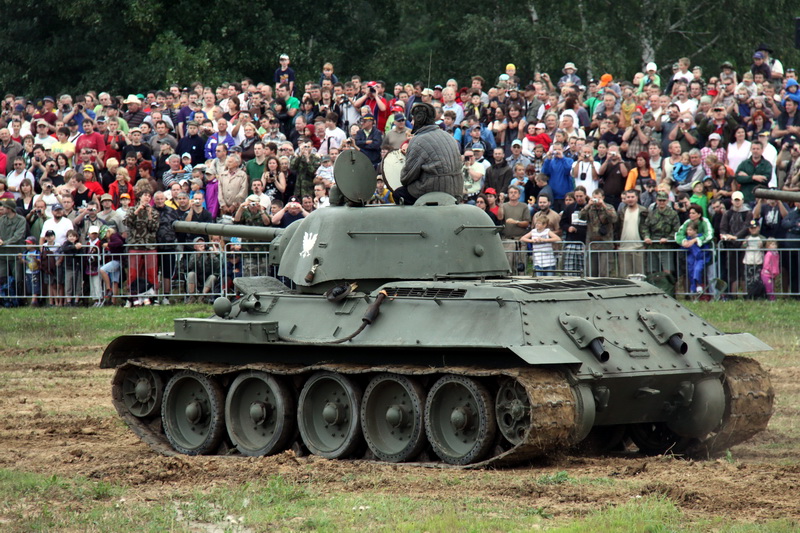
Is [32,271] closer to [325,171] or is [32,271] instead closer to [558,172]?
[325,171]

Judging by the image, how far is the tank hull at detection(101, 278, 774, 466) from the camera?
12.3 metres

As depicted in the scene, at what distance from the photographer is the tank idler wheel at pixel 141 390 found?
15.1 m

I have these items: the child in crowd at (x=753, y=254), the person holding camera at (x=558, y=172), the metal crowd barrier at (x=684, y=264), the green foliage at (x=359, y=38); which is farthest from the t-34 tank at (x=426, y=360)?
the green foliage at (x=359, y=38)

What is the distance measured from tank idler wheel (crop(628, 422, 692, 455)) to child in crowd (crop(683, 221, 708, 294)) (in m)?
8.76

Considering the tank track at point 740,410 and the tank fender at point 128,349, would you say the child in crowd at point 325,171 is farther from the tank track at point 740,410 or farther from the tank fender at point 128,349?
the tank track at point 740,410

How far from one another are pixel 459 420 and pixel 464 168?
11.8 meters

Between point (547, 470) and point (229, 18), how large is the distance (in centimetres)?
2973

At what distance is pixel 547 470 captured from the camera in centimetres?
1230

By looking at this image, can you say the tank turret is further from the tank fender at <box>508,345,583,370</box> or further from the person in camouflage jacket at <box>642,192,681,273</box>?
the person in camouflage jacket at <box>642,192,681,273</box>

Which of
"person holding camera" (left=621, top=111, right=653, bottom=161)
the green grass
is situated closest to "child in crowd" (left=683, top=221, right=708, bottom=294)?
"person holding camera" (left=621, top=111, right=653, bottom=161)

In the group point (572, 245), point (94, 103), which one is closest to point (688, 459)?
point (572, 245)

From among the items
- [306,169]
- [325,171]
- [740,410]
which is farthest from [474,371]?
[306,169]

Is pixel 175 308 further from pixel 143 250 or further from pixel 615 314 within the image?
pixel 615 314

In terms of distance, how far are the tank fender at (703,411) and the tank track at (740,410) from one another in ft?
0.68
